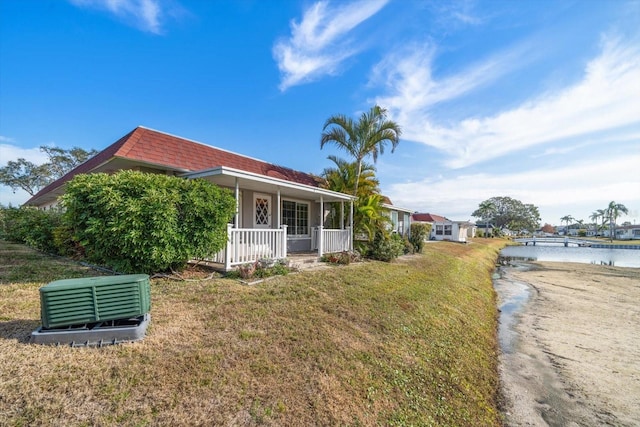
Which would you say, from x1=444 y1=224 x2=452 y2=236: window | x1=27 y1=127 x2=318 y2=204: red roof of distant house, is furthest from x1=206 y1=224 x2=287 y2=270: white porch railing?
x1=444 y1=224 x2=452 y2=236: window

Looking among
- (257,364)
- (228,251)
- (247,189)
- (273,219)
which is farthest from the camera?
(273,219)

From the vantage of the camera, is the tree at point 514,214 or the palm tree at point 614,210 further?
the tree at point 514,214

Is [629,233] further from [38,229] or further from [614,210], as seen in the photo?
[38,229]

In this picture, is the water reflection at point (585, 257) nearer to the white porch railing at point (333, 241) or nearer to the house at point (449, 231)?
the house at point (449, 231)

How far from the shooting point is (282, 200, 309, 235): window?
503 inches

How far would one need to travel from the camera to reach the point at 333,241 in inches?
465

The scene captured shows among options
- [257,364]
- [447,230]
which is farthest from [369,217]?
[447,230]

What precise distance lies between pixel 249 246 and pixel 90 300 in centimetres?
468

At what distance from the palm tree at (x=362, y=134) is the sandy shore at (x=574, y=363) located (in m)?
8.83

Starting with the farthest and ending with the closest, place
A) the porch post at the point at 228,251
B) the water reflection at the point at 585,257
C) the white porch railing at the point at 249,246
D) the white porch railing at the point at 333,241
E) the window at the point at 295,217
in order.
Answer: the water reflection at the point at 585,257 < the window at the point at 295,217 < the white porch railing at the point at 333,241 < the white porch railing at the point at 249,246 < the porch post at the point at 228,251

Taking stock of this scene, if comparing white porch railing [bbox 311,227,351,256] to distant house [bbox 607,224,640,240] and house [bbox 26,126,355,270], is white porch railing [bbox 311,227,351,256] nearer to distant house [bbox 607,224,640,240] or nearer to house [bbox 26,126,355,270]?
house [bbox 26,126,355,270]

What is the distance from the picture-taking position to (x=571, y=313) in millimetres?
10664

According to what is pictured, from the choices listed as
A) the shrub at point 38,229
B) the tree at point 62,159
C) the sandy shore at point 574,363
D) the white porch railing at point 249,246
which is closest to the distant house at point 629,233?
the sandy shore at point 574,363

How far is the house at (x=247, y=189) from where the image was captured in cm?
788
